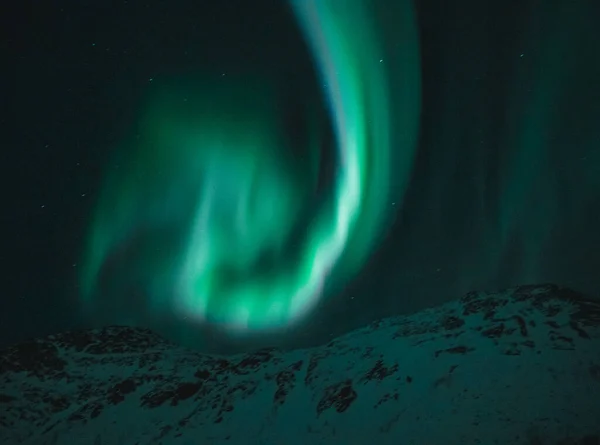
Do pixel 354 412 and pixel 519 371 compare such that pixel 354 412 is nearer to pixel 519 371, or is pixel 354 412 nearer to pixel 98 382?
pixel 519 371

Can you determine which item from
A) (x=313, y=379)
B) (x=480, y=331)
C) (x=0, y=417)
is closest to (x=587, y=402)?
(x=480, y=331)

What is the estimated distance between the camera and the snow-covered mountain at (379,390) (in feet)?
98.2

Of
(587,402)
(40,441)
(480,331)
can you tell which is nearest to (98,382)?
(40,441)

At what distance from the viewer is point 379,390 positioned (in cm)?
4116

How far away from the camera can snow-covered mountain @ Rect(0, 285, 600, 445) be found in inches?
1179

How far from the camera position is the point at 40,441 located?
164 feet

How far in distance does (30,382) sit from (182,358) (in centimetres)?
2617

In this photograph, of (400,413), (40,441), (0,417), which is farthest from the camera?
(0,417)

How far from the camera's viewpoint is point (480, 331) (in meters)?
50.9

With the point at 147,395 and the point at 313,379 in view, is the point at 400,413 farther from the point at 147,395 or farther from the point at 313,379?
the point at 147,395

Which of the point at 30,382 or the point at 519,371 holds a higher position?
the point at 30,382

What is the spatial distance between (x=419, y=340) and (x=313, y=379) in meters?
12.5

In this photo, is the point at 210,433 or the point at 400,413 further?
the point at 210,433

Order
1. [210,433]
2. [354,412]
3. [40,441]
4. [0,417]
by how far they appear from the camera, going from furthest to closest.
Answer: [0,417], [40,441], [210,433], [354,412]
